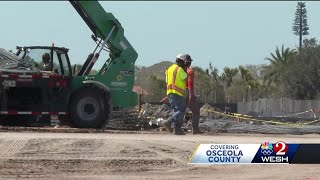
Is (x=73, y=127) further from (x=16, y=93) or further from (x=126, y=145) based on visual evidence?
(x=126, y=145)

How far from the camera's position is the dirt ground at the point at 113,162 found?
9617 mm

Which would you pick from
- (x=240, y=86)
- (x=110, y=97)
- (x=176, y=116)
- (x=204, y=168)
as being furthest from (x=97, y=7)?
(x=240, y=86)

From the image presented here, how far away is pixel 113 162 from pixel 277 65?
6681cm

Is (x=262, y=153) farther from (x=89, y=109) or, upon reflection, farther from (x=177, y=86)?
(x=89, y=109)

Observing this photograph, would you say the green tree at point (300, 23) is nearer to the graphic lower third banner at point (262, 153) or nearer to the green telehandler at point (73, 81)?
the green telehandler at point (73, 81)

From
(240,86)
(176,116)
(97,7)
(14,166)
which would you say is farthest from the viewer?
(240,86)

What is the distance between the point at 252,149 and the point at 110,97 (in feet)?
26.0

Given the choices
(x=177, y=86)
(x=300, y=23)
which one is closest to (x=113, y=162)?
(x=177, y=86)

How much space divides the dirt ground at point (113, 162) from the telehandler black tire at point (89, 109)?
16.7 ft

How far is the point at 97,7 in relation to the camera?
17.6 meters

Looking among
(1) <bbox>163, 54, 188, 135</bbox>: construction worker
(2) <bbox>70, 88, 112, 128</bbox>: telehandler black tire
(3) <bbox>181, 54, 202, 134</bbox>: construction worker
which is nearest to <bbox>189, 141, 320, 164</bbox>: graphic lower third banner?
(1) <bbox>163, 54, 188, 135</bbox>: construction worker

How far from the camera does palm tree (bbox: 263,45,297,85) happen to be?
71000mm

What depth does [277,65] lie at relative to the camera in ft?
247

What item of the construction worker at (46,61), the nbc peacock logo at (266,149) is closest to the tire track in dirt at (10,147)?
the nbc peacock logo at (266,149)
